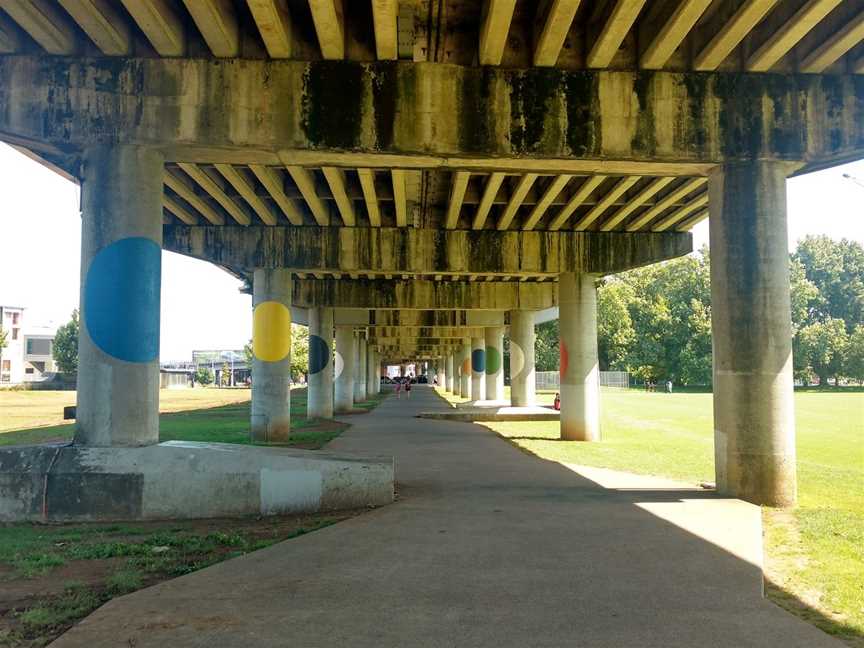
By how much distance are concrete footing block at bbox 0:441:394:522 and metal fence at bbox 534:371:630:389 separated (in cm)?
7421

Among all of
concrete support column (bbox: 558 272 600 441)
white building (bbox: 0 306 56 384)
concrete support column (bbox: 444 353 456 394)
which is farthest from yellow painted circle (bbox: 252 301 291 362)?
white building (bbox: 0 306 56 384)

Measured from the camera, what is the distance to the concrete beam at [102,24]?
9.01 metres

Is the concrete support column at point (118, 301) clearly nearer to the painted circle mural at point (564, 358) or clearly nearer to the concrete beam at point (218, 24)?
the concrete beam at point (218, 24)

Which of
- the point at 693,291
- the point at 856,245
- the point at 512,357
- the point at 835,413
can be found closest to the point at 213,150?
the point at 512,357

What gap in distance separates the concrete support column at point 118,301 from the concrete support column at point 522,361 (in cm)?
2592

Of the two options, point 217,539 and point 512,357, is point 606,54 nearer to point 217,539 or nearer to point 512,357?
point 217,539

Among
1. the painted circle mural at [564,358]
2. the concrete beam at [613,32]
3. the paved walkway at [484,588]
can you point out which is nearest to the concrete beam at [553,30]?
the concrete beam at [613,32]

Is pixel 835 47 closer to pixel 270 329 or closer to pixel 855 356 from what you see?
pixel 270 329

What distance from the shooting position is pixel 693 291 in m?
86.1

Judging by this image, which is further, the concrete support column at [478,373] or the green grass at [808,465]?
the concrete support column at [478,373]

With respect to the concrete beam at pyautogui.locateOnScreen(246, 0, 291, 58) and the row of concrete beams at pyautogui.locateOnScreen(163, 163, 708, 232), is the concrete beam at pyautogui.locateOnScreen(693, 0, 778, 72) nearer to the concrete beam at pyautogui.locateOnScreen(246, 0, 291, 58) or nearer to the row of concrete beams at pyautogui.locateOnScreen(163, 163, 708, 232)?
the row of concrete beams at pyautogui.locateOnScreen(163, 163, 708, 232)

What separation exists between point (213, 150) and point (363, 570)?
6.46 metres

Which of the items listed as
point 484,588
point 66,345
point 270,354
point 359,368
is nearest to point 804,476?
point 484,588

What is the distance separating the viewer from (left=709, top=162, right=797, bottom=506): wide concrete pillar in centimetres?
1072
